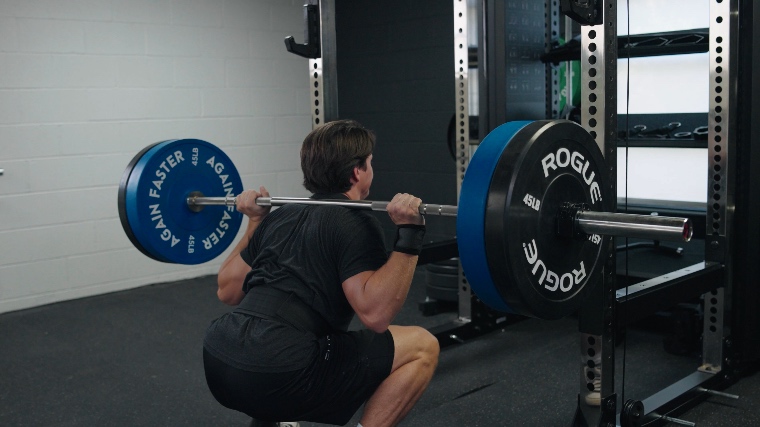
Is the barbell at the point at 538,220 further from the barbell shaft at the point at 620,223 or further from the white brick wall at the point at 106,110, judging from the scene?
the white brick wall at the point at 106,110

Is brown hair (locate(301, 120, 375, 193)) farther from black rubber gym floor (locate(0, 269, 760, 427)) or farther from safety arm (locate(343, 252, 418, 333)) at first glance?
black rubber gym floor (locate(0, 269, 760, 427))

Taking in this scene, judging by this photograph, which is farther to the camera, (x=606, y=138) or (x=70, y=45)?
(x=70, y=45)

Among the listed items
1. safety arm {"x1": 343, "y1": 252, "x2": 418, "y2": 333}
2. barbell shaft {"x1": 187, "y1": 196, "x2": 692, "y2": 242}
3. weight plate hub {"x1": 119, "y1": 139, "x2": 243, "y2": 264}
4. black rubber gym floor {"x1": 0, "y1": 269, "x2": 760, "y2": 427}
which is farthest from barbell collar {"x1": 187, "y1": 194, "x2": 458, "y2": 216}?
black rubber gym floor {"x1": 0, "y1": 269, "x2": 760, "y2": 427}

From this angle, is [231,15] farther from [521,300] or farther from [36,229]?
[521,300]

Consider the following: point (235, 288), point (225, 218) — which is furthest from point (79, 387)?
point (235, 288)

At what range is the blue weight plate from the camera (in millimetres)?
1630

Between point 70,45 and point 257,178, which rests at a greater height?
point 70,45

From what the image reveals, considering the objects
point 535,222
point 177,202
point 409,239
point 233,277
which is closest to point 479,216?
point 535,222

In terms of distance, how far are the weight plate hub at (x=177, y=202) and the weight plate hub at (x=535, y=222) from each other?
4.08 ft

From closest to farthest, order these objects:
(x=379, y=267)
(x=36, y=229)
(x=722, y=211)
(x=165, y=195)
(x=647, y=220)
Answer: (x=647, y=220) → (x=379, y=267) → (x=165, y=195) → (x=722, y=211) → (x=36, y=229)

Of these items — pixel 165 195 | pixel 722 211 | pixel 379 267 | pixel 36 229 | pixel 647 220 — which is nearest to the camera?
pixel 647 220

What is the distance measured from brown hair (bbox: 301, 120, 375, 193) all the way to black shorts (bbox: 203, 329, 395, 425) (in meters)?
0.38

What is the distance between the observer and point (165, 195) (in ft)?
8.50

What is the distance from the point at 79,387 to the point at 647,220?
2388 mm
